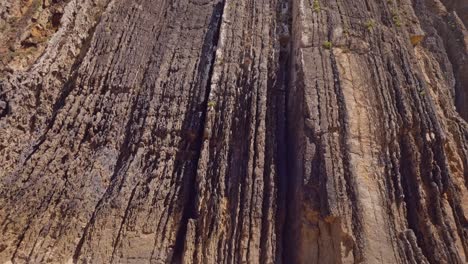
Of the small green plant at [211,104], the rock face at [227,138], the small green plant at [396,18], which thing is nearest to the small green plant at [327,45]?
the rock face at [227,138]

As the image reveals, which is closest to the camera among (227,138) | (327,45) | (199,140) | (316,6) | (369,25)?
(227,138)

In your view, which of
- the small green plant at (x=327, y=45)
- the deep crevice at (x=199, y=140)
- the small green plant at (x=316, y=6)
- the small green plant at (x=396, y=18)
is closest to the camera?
the deep crevice at (x=199, y=140)

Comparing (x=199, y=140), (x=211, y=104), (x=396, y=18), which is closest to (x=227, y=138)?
(x=199, y=140)

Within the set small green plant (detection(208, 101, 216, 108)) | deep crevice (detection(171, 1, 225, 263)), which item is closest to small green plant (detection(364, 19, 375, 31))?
deep crevice (detection(171, 1, 225, 263))

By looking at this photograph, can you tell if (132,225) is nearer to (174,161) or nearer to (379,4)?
(174,161)

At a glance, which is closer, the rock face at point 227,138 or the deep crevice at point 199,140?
the rock face at point 227,138

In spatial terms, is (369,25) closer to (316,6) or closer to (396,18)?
(396,18)

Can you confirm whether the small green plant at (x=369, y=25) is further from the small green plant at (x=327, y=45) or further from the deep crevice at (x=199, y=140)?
the deep crevice at (x=199, y=140)

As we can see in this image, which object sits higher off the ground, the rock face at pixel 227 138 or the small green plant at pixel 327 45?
the small green plant at pixel 327 45
